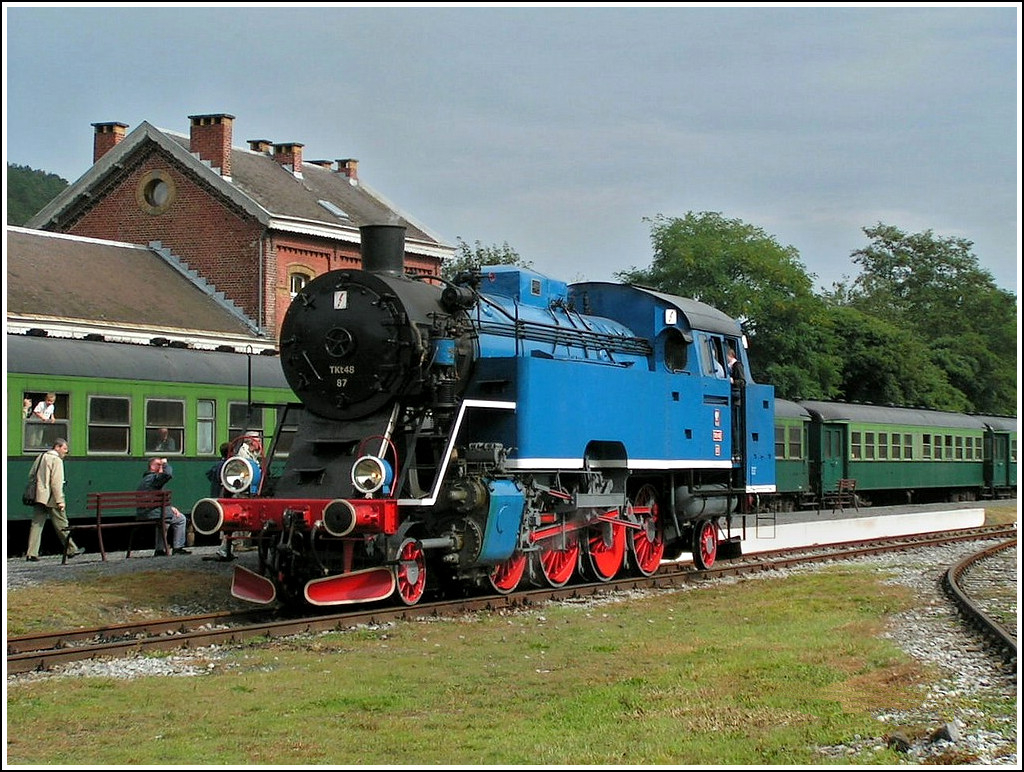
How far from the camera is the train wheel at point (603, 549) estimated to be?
16.4 m

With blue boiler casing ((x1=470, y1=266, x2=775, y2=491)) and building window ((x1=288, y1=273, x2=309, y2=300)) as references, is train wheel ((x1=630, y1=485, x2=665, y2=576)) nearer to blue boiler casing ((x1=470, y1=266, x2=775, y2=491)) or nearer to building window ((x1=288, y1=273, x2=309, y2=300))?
blue boiler casing ((x1=470, y1=266, x2=775, y2=491))

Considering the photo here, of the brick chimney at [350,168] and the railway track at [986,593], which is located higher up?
the brick chimney at [350,168]

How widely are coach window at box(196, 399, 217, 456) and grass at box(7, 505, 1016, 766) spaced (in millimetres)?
7081

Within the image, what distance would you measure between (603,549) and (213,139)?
80.6 feet

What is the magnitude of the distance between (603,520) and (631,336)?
2727mm

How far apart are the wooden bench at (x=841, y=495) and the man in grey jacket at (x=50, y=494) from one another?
20.5 metres

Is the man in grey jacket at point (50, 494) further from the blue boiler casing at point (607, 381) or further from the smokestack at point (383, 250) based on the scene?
the blue boiler casing at point (607, 381)

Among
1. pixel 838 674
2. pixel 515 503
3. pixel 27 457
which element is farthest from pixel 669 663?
pixel 27 457

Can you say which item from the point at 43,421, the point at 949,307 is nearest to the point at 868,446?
the point at 43,421

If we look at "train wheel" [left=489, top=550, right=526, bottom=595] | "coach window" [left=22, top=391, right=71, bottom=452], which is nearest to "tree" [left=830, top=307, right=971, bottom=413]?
"coach window" [left=22, top=391, right=71, bottom=452]

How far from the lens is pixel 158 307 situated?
110 ft

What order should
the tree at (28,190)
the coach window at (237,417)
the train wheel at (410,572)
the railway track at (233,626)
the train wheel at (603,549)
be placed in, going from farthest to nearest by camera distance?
the tree at (28,190), the coach window at (237,417), the train wheel at (603,549), the train wheel at (410,572), the railway track at (233,626)

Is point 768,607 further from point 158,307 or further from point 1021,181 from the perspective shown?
point 158,307

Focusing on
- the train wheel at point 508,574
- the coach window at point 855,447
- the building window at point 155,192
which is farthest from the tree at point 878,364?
the train wheel at point 508,574
